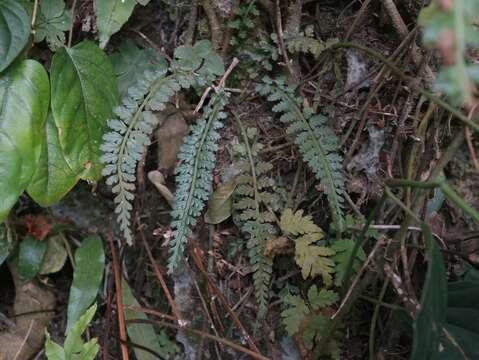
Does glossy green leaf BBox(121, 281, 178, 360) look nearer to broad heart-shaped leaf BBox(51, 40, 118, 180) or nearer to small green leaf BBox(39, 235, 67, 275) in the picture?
small green leaf BBox(39, 235, 67, 275)

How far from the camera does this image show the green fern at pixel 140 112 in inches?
52.4

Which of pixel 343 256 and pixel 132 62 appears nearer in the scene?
pixel 343 256

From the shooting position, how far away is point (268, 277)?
1.36m

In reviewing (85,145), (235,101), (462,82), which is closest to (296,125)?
(235,101)

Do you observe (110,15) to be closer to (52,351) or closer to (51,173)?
(51,173)

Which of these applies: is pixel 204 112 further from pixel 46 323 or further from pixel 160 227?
pixel 46 323

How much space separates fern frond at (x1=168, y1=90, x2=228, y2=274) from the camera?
4.36ft

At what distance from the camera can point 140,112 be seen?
1383 mm

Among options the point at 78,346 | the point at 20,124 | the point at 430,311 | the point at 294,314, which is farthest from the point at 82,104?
the point at 430,311

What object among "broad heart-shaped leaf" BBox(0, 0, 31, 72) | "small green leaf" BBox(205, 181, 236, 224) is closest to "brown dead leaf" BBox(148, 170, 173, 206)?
"small green leaf" BBox(205, 181, 236, 224)

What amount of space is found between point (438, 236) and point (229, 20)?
0.85 meters

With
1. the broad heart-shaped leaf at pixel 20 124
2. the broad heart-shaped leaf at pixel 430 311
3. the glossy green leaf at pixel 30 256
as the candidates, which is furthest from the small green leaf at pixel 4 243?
the broad heart-shaped leaf at pixel 430 311

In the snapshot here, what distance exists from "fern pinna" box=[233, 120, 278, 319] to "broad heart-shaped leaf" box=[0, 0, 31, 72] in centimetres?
65

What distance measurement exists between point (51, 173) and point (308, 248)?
732 mm
